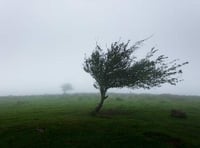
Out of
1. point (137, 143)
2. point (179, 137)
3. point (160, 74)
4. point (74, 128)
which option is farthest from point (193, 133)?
point (160, 74)

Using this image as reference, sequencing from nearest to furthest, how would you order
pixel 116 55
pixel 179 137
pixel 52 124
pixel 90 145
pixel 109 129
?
pixel 90 145
pixel 179 137
pixel 109 129
pixel 52 124
pixel 116 55

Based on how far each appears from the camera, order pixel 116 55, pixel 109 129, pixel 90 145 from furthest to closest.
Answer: pixel 116 55 < pixel 109 129 < pixel 90 145

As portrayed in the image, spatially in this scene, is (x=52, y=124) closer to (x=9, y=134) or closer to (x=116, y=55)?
(x=9, y=134)

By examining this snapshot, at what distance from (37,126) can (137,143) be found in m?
16.0

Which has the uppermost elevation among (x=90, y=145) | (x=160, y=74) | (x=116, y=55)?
(x=116, y=55)

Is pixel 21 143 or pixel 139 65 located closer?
pixel 21 143

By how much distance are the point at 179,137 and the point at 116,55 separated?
26455 millimetres

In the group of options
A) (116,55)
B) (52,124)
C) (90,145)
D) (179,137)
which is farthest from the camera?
→ (116,55)

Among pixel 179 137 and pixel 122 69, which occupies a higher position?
pixel 122 69

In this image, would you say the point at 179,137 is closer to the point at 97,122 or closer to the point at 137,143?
the point at 137,143

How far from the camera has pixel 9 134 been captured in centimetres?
3625

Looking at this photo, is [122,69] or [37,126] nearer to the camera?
[37,126]

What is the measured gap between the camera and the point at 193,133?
129ft

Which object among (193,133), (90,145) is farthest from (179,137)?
(90,145)
